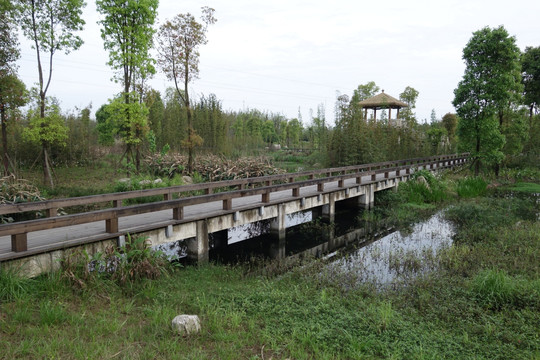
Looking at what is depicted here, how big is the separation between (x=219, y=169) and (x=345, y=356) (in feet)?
45.4

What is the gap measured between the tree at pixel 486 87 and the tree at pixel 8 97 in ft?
63.2

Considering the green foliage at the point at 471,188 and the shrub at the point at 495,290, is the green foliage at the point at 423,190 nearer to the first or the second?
the green foliage at the point at 471,188

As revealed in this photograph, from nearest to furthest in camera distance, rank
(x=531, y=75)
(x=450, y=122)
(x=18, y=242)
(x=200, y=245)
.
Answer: (x=18, y=242), (x=200, y=245), (x=531, y=75), (x=450, y=122)

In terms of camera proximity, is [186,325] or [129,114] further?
[129,114]

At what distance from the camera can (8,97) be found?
12.6 meters

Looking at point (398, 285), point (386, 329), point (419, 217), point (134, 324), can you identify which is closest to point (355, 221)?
point (419, 217)

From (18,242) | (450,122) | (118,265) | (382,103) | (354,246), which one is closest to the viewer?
(18,242)

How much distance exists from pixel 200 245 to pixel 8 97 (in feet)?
32.0

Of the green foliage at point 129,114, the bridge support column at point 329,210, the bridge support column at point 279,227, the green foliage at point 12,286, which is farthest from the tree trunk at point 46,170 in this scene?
the green foliage at point 12,286

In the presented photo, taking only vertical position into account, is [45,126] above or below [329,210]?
above

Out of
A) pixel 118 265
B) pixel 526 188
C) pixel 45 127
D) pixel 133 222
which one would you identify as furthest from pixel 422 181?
pixel 45 127

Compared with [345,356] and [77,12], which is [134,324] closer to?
[345,356]

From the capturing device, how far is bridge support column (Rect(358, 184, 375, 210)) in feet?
48.7

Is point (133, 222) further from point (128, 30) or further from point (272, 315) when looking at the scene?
point (128, 30)
